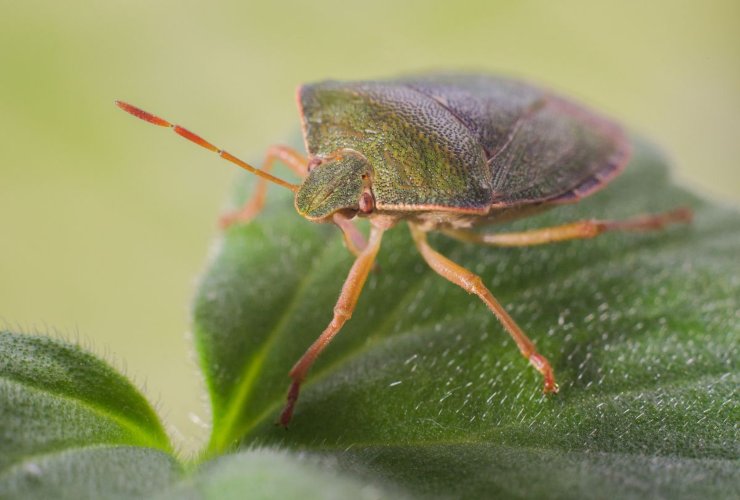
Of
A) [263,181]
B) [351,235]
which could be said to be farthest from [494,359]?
[263,181]

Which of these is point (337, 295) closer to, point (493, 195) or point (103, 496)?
point (493, 195)

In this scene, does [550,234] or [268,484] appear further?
[550,234]

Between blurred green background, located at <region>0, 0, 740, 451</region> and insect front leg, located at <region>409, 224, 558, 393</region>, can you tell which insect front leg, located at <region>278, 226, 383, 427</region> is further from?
blurred green background, located at <region>0, 0, 740, 451</region>

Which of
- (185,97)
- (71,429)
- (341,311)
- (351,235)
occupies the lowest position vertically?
(185,97)

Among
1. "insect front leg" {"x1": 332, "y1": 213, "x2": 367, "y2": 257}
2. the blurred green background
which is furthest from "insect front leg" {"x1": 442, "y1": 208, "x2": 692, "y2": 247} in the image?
the blurred green background

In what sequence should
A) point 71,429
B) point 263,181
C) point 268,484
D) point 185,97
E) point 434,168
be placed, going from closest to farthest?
point 268,484, point 71,429, point 434,168, point 263,181, point 185,97

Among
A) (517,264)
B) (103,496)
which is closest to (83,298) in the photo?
(517,264)

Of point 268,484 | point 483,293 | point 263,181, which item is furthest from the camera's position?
point 263,181

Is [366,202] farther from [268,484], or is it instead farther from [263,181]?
[268,484]

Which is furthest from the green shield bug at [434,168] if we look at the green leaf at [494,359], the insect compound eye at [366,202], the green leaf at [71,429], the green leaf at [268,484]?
the green leaf at [268,484]
